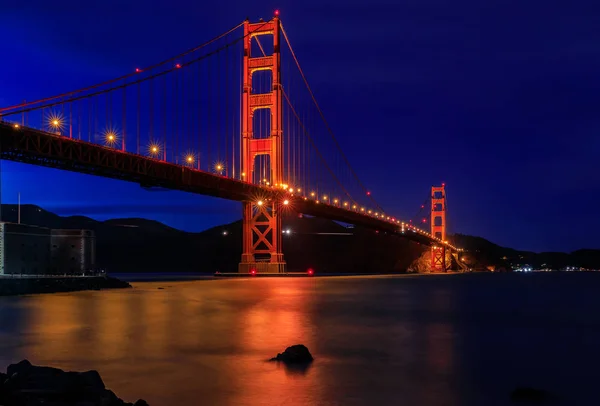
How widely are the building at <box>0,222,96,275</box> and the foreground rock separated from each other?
3235 cm

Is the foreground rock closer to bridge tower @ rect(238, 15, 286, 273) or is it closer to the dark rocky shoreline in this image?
the dark rocky shoreline

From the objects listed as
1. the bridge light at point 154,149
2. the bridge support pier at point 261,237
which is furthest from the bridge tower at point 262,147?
the bridge light at point 154,149

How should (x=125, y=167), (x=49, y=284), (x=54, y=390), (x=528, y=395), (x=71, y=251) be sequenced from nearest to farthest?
(x=54, y=390), (x=528, y=395), (x=49, y=284), (x=125, y=167), (x=71, y=251)

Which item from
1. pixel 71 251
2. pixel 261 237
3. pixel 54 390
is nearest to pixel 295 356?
pixel 54 390

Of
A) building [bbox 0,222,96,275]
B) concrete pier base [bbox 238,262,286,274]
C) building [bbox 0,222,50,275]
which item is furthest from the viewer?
concrete pier base [bbox 238,262,286,274]

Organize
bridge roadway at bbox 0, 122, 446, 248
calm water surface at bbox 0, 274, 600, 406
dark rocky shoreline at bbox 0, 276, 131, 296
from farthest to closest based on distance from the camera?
bridge roadway at bbox 0, 122, 446, 248 < dark rocky shoreline at bbox 0, 276, 131, 296 < calm water surface at bbox 0, 274, 600, 406

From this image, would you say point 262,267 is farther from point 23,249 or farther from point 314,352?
point 314,352

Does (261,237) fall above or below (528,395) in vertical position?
above

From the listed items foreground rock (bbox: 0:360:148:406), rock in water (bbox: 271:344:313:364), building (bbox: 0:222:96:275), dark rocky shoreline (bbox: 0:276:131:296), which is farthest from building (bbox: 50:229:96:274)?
foreground rock (bbox: 0:360:148:406)

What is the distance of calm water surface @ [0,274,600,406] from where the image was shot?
10.0 m

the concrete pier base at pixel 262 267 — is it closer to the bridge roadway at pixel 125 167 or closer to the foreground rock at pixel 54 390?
the bridge roadway at pixel 125 167

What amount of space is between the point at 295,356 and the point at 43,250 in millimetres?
35711

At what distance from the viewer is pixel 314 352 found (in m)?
14.0

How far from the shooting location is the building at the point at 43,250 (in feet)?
128
